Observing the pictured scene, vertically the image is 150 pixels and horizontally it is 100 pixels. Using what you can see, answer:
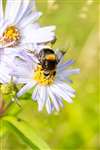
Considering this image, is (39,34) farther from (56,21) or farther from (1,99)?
(56,21)

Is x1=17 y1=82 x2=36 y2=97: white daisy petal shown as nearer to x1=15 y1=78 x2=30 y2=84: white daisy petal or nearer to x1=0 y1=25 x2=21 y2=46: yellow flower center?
x1=15 y1=78 x2=30 y2=84: white daisy petal

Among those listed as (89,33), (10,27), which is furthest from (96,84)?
(10,27)

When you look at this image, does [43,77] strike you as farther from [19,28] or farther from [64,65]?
[19,28]

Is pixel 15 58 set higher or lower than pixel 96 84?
higher

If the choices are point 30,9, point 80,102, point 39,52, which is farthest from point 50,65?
point 80,102

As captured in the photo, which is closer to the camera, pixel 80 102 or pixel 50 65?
pixel 50 65

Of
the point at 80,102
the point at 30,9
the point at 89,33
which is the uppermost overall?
the point at 30,9

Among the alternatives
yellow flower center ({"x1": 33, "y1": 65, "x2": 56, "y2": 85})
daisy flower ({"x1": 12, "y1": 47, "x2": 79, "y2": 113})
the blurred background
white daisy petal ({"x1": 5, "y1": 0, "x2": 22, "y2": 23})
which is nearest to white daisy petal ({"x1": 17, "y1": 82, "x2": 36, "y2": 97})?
daisy flower ({"x1": 12, "y1": 47, "x2": 79, "y2": 113})

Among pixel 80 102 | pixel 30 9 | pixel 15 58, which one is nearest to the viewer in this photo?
pixel 15 58

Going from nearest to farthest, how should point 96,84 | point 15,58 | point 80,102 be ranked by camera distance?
point 15,58, point 80,102, point 96,84
